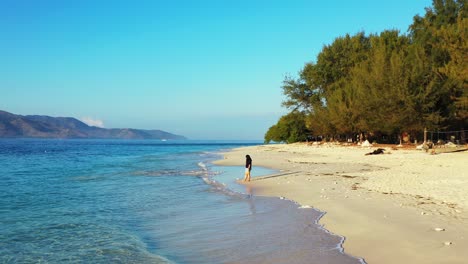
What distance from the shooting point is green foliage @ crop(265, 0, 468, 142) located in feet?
161

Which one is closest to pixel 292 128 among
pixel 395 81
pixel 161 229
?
pixel 395 81

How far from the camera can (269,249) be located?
9.00 m

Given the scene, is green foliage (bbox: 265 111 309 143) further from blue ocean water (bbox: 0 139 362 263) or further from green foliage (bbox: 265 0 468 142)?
blue ocean water (bbox: 0 139 362 263)

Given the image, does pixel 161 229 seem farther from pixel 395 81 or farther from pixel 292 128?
pixel 292 128

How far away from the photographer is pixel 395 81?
51438 millimetres

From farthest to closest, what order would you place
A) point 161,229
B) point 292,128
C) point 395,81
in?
point 292,128 < point 395,81 < point 161,229

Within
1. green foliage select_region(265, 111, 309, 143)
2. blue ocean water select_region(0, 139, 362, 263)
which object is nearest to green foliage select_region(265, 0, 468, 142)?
green foliage select_region(265, 111, 309, 143)

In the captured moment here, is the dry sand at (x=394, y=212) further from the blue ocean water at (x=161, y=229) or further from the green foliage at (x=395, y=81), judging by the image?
the green foliage at (x=395, y=81)

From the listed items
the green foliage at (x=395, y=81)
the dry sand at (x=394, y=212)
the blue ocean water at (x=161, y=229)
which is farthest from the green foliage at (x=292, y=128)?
the blue ocean water at (x=161, y=229)

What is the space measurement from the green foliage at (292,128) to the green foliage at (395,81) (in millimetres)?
2924

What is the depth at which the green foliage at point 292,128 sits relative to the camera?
94688 mm

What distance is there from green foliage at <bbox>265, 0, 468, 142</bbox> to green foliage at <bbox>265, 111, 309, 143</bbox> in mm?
2924

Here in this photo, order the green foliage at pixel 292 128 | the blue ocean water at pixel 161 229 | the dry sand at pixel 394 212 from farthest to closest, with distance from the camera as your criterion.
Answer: the green foliage at pixel 292 128 < the blue ocean water at pixel 161 229 < the dry sand at pixel 394 212

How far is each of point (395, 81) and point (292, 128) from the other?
48.7 m
